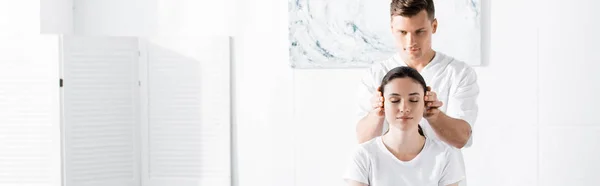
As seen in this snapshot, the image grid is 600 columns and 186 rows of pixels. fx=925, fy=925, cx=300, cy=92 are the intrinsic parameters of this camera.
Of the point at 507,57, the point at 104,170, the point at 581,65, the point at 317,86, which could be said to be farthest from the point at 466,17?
the point at 104,170

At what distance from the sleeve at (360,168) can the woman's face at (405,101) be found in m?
0.13

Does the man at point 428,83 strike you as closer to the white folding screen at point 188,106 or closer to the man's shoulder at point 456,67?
the man's shoulder at point 456,67

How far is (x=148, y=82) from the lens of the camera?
5.11 meters

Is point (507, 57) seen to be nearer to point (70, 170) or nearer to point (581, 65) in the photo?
point (581, 65)

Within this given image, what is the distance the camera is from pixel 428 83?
9.15 feet

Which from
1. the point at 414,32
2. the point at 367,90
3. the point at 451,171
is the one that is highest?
the point at 414,32

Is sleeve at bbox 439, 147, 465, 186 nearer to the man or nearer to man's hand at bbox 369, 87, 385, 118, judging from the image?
the man

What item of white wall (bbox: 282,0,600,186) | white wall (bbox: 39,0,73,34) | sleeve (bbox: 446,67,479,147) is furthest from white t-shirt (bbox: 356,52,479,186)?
white wall (bbox: 39,0,73,34)

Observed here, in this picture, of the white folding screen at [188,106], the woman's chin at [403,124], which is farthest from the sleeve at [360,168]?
the white folding screen at [188,106]

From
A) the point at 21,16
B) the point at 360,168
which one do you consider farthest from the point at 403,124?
the point at 21,16

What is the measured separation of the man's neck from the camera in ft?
9.11

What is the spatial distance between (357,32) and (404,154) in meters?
2.16

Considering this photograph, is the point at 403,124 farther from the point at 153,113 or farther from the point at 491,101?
the point at 153,113

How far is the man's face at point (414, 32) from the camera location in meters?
2.65
